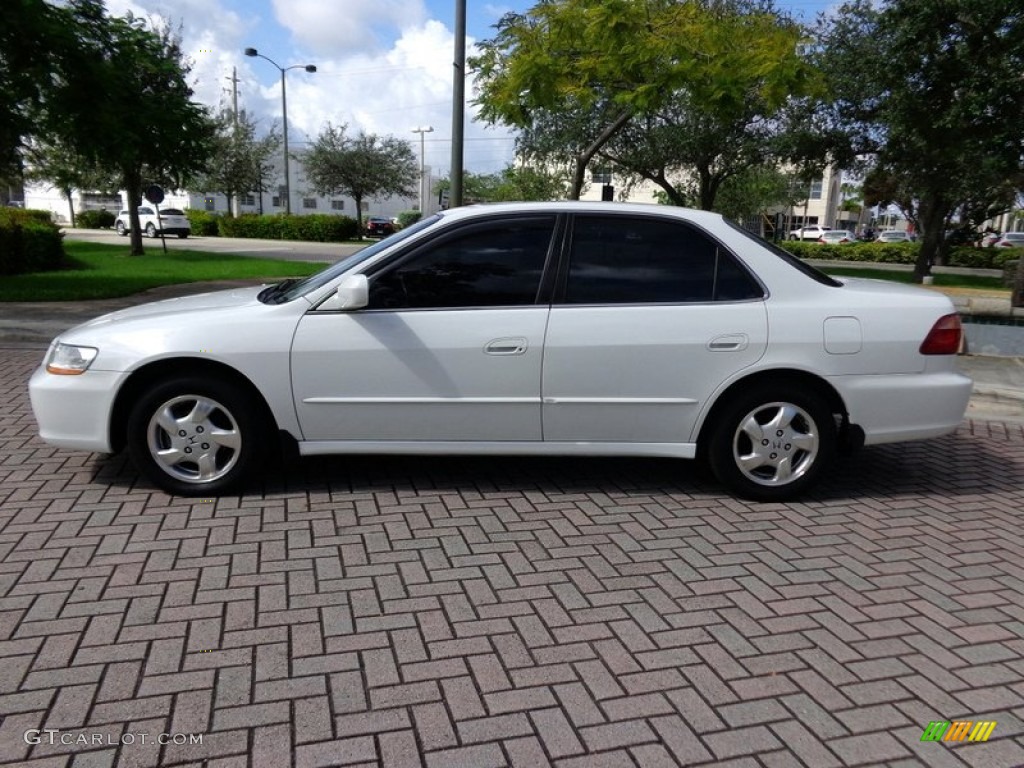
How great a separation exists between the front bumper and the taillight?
175 inches

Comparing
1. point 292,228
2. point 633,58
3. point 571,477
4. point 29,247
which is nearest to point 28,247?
point 29,247

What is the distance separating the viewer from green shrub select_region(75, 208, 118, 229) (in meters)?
53.6

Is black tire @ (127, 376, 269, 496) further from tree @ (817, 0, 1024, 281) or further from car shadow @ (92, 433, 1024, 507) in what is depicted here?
tree @ (817, 0, 1024, 281)

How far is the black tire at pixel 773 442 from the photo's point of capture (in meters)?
4.60

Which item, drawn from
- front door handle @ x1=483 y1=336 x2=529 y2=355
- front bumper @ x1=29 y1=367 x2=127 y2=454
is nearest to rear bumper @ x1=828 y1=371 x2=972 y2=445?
front door handle @ x1=483 y1=336 x2=529 y2=355

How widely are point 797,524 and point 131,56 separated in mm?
12834

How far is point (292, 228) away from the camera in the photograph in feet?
145

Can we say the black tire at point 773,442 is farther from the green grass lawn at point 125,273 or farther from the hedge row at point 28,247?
the hedge row at point 28,247

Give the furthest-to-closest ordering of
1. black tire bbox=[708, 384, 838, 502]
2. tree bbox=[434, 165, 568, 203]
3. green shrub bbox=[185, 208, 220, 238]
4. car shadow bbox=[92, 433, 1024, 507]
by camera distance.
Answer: green shrub bbox=[185, 208, 220, 238] < tree bbox=[434, 165, 568, 203] < car shadow bbox=[92, 433, 1024, 507] < black tire bbox=[708, 384, 838, 502]

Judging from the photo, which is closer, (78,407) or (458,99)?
(78,407)

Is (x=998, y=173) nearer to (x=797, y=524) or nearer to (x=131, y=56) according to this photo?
(x=797, y=524)

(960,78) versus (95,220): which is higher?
(960,78)

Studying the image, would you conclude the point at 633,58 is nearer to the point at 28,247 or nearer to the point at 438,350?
the point at 438,350

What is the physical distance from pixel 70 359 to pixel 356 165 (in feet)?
159
